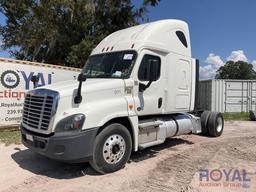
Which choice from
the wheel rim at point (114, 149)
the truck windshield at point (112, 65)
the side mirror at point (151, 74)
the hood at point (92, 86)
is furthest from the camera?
the side mirror at point (151, 74)

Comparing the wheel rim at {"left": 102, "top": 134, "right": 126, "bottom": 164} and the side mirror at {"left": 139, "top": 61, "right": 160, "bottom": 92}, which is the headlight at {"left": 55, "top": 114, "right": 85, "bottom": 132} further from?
the side mirror at {"left": 139, "top": 61, "right": 160, "bottom": 92}

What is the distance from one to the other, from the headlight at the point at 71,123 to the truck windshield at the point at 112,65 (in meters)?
1.50

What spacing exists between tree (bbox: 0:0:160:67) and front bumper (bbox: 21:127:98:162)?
1602 centimetres

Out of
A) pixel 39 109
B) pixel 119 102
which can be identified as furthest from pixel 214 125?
pixel 39 109

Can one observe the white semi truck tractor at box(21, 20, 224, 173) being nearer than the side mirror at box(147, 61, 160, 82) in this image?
Yes

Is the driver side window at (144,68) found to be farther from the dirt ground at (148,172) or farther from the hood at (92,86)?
the dirt ground at (148,172)

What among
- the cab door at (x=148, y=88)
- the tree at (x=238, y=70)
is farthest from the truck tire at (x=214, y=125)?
the tree at (x=238, y=70)

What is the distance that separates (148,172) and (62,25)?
62.3 feet

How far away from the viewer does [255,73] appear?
74250mm

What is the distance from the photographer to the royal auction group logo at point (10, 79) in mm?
9695

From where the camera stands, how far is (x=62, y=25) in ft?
72.9

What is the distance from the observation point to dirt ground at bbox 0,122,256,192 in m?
4.91

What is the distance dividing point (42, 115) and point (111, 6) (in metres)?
18.7

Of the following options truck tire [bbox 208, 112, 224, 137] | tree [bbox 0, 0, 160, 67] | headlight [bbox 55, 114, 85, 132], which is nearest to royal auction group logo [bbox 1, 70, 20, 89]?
headlight [bbox 55, 114, 85, 132]
